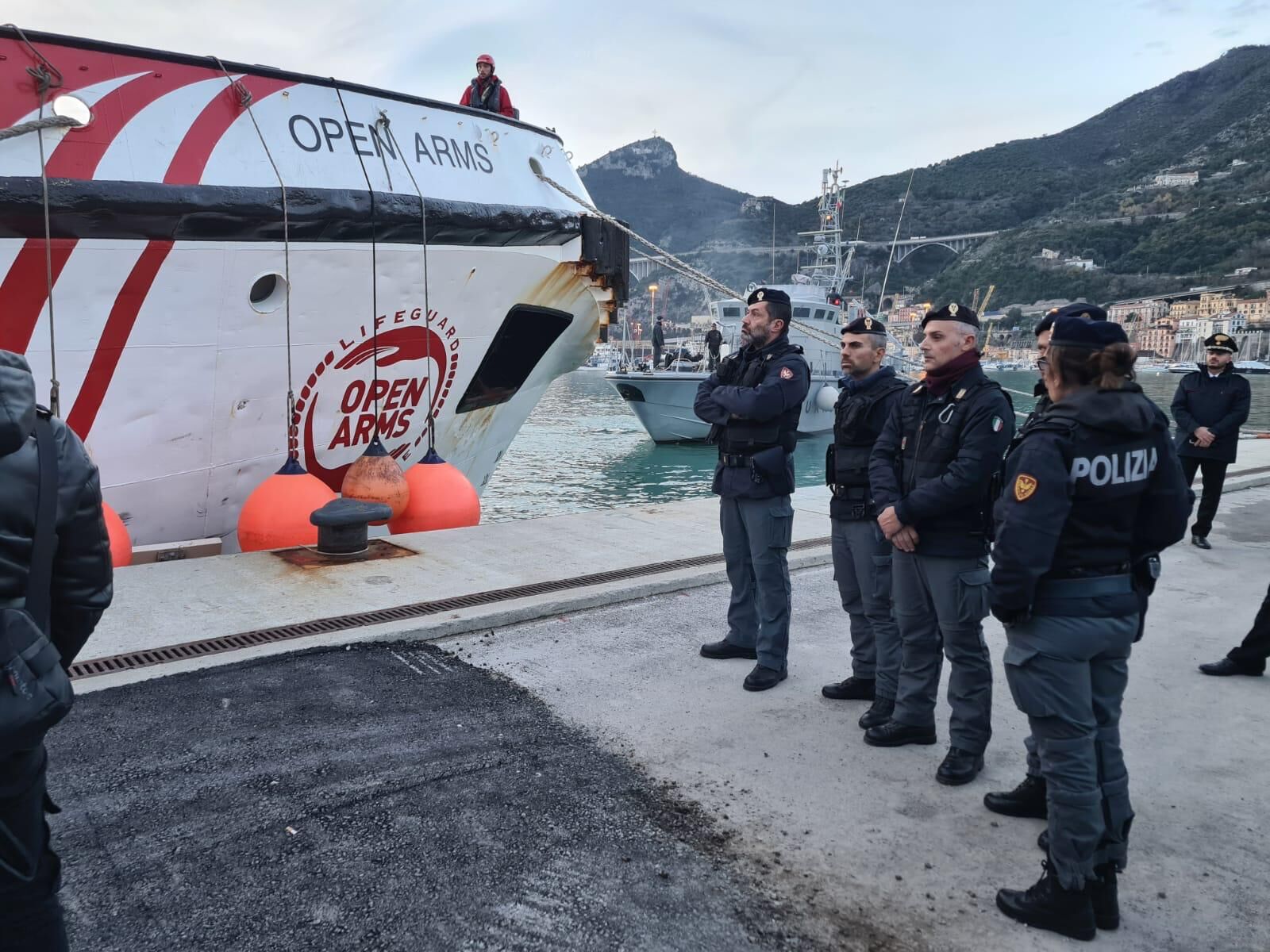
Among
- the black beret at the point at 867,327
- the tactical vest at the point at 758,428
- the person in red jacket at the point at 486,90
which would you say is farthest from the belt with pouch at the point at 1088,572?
the person in red jacket at the point at 486,90

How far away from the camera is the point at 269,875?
7.16 feet

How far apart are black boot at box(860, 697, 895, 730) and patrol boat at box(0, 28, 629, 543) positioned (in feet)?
14.7

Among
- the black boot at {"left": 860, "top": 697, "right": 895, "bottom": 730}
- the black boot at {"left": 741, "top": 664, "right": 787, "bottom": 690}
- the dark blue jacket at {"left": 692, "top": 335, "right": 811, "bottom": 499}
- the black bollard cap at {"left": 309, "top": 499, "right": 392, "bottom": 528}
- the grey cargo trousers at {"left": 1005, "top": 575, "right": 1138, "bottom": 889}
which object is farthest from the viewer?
the black bollard cap at {"left": 309, "top": 499, "right": 392, "bottom": 528}

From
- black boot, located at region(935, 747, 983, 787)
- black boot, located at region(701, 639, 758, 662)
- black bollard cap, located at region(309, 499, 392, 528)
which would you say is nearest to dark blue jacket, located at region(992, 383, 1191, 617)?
black boot, located at region(935, 747, 983, 787)

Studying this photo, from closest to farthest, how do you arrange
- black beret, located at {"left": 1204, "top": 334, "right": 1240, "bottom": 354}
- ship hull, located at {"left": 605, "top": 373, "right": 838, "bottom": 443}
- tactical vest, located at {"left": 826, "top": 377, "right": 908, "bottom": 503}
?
tactical vest, located at {"left": 826, "top": 377, "right": 908, "bottom": 503} < black beret, located at {"left": 1204, "top": 334, "right": 1240, "bottom": 354} < ship hull, located at {"left": 605, "top": 373, "right": 838, "bottom": 443}

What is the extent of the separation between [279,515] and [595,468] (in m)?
14.8

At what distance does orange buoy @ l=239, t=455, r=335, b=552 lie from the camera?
5.61 m

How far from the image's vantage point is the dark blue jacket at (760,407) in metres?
3.69

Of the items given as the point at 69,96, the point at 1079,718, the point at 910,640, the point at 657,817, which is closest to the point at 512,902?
the point at 657,817

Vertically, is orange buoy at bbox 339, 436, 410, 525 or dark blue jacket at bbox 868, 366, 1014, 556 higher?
dark blue jacket at bbox 868, 366, 1014, 556

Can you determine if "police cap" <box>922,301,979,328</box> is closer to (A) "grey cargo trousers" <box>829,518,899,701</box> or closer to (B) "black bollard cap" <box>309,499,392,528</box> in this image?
(A) "grey cargo trousers" <box>829,518,899,701</box>

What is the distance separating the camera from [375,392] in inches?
261

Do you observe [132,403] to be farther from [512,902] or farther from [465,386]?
[512,902]

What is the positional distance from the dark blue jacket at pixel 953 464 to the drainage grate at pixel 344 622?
2.26 meters
